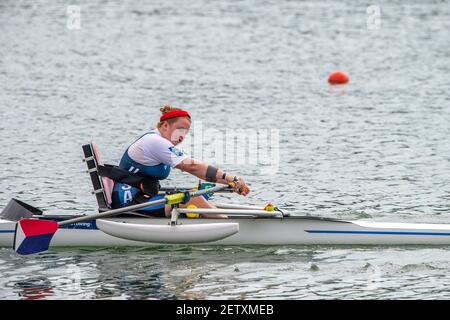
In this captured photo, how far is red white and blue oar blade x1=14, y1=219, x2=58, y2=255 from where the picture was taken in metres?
16.8

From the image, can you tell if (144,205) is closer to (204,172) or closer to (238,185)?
(204,172)

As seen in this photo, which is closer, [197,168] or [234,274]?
[234,274]

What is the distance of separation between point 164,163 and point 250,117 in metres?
13.9

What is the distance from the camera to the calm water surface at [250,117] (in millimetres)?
16438

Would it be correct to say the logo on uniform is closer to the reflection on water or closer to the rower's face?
the rower's face

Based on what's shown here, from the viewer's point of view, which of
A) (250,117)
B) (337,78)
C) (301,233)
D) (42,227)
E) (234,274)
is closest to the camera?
(234,274)

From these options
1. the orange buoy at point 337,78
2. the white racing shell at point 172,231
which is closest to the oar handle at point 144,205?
the white racing shell at point 172,231

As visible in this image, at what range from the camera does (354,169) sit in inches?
981

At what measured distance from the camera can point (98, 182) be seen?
1738 cm

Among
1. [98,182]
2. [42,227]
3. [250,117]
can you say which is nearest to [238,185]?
[98,182]

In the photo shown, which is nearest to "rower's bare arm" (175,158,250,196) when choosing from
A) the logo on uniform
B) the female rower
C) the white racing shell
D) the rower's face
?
the female rower

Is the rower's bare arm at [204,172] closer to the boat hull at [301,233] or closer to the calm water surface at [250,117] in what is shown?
the boat hull at [301,233]
